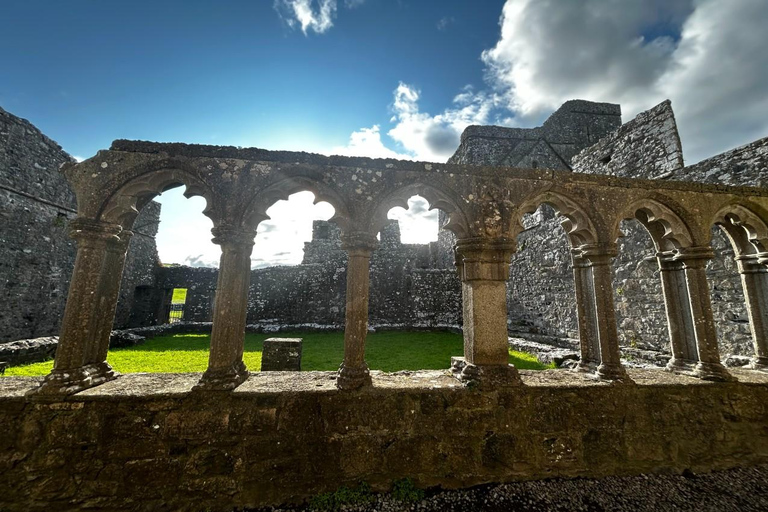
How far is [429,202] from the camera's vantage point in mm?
3510

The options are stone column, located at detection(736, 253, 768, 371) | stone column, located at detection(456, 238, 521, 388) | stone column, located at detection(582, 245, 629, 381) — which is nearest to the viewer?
stone column, located at detection(456, 238, 521, 388)

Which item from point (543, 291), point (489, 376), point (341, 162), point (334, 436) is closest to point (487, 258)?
point (489, 376)

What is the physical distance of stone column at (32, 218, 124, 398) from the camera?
9.05ft

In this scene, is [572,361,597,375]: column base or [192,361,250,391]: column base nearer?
[192,361,250,391]: column base

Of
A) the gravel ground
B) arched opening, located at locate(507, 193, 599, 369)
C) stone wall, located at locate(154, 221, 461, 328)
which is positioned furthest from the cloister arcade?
stone wall, located at locate(154, 221, 461, 328)

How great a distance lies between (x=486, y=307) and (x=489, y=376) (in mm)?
687

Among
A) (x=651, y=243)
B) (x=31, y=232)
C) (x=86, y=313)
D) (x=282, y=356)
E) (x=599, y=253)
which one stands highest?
(x=31, y=232)

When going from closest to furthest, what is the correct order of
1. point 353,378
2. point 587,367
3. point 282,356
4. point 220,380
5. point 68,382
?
point 68,382
point 220,380
point 353,378
point 587,367
point 282,356

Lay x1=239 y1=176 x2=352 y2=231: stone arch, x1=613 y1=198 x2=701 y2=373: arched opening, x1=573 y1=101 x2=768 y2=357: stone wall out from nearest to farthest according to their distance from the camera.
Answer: x1=239 y1=176 x2=352 y2=231: stone arch < x1=613 y1=198 x2=701 y2=373: arched opening < x1=573 y1=101 x2=768 y2=357: stone wall

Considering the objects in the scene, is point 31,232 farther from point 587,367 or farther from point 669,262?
point 669,262

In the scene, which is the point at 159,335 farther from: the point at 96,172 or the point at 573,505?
the point at 573,505

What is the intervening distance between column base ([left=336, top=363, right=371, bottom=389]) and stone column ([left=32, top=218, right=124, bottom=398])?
231cm

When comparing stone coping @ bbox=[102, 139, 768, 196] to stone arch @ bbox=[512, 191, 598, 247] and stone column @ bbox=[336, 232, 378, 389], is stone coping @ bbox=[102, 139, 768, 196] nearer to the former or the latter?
stone arch @ bbox=[512, 191, 598, 247]

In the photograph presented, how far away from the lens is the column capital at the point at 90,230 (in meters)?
2.95
